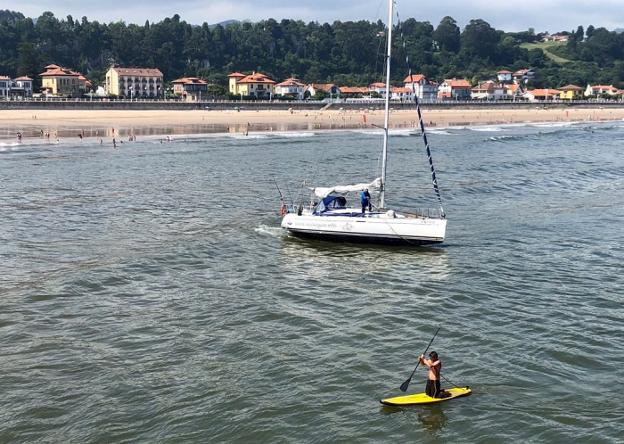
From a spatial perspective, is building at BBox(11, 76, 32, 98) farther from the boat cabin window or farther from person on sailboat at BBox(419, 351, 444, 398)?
person on sailboat at BBox(419, 351, 444, 398)

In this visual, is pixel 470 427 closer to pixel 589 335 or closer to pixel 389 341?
pixel 389 341

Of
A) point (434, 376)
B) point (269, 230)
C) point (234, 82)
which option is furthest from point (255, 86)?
point (434, 376)

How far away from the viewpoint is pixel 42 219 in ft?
113

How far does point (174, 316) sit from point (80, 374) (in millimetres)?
4293

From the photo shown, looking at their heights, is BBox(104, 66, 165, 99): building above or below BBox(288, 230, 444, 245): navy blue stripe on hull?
above

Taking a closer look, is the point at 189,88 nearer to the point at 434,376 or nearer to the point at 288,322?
the point at 288,322

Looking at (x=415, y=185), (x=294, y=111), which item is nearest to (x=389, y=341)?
(x=415, y=185)

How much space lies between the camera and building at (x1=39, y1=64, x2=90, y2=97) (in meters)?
151

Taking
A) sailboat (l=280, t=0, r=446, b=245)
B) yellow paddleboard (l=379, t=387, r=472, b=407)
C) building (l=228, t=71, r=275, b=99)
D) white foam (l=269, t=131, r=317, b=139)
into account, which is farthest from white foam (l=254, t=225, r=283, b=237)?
building (l=228, t=71, r=275, b=99)

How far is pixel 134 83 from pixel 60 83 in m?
19.4

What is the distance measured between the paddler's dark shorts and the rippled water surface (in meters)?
0.32

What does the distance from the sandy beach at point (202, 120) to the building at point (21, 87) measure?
35622mm

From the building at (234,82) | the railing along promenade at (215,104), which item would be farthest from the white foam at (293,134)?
the building at (234,82)

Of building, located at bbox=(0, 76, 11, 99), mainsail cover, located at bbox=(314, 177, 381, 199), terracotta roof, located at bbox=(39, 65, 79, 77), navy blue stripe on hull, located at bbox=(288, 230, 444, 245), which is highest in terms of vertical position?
terracotta roof, located at bbox=(39, 65, 79, 77)
